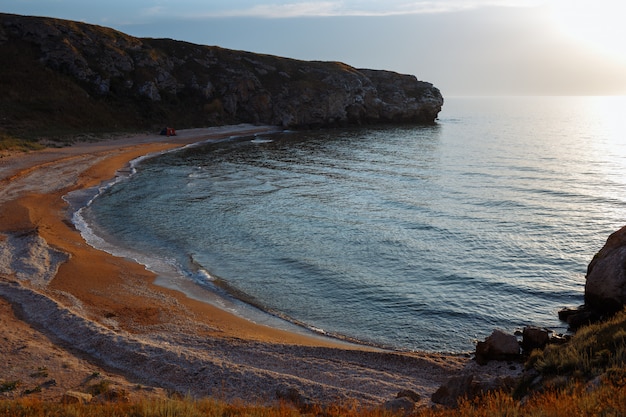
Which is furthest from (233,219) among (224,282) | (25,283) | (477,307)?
(477,307)

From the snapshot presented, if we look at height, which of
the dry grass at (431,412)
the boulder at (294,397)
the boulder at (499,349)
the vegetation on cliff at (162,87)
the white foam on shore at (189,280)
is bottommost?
the white foam on shore at (189,280)

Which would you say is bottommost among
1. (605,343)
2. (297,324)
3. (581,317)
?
(297,324)

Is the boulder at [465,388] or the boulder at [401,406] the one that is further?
the boulder at [465,388]

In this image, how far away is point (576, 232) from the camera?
99.4 ft

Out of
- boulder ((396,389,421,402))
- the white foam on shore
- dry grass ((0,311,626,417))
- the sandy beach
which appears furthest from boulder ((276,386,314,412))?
the white foam on shore

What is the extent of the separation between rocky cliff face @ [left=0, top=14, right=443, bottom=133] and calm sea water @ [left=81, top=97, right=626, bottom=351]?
113 ft

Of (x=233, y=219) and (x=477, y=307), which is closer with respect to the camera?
(x=477, y=307)

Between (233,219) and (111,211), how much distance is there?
9.08m

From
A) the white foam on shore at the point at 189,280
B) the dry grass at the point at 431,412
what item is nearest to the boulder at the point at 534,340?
the white foam on shore at the point at 189,280

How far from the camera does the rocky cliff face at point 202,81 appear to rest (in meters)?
86.4

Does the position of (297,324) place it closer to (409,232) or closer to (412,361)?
(412,361)

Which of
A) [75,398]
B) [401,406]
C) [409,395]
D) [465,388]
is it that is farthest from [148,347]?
[465,388]

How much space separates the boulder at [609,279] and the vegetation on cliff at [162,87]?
6382 cm

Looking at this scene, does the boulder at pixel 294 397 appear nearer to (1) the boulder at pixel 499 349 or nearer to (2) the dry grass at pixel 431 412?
(2) the dry grass at pixel 431 412
